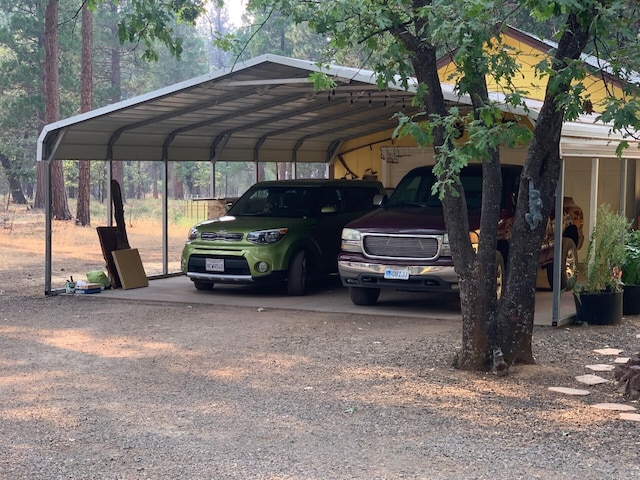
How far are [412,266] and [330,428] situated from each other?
5.25 m

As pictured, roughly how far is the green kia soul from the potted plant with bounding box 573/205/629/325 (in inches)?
163

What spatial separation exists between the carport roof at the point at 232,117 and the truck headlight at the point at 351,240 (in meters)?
1.92

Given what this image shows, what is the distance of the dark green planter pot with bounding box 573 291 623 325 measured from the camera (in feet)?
37.5

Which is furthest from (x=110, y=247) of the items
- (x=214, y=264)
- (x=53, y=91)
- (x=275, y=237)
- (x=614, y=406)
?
(x=53, y=91)

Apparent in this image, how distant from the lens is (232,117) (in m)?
15.7

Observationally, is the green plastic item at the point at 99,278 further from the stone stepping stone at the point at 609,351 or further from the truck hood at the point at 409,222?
the stone stepping stone at the point at 609,351

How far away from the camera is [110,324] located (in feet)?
37.8

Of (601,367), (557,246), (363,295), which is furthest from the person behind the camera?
(363,295)

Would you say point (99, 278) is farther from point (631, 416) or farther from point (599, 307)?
point (631, 416)

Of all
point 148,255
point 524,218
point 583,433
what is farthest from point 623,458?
point 148,255

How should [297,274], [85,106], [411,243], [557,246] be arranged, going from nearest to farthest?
[557,246]
[411,243]
[297,274]
[85,106]

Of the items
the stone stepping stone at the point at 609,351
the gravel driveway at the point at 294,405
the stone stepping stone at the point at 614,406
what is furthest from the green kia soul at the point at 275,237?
the stone stepping stone at the point at 614,406

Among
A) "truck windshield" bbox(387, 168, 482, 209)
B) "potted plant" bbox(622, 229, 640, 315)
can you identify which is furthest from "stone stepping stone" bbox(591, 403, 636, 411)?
"truck windshield" bbox(387, 168, 482, 209)

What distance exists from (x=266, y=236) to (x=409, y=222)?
7.68ft
